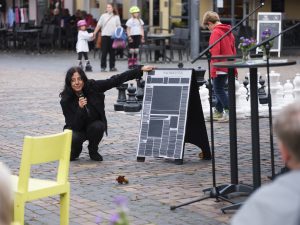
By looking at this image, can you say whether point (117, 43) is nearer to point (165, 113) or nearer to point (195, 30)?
point (195, 30)

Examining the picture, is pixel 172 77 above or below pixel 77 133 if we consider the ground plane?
above

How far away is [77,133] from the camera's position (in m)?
9.88

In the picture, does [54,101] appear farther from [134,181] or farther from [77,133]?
[134,181]

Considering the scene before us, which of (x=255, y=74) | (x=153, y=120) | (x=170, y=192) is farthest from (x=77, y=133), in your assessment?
(x=255, y=74)

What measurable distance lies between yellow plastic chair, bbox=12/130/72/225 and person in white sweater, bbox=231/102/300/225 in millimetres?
3182

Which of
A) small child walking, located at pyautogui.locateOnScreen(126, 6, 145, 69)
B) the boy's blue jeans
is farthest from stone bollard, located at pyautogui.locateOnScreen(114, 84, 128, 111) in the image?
small child walking, located at pyautogui.locateOnScreen(126, 6, 145, 69)

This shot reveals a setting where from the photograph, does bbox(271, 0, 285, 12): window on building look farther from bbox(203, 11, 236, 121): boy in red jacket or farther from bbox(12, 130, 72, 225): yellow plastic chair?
bbox(12, 130, 72, 225): yellow plastic chair

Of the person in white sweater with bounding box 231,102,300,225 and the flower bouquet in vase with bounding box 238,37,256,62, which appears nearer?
the person in white sweater with bounding box 231,102,300,225

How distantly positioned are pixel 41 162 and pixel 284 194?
358cm

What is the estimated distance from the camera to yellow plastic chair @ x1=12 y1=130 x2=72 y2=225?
6.22 meters

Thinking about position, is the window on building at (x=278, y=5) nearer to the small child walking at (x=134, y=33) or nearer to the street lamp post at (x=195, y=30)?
the street lamp post at (x=195, y=30)

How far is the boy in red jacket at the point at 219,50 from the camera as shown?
485 inches

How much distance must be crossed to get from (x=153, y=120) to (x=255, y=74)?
2.45m

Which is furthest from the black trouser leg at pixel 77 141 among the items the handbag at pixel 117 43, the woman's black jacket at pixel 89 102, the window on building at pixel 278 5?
the window on building at pixel 278 5
